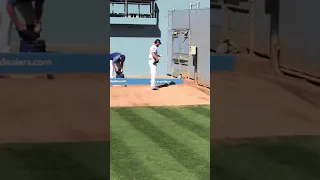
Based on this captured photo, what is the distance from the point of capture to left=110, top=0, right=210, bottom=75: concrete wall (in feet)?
57.1

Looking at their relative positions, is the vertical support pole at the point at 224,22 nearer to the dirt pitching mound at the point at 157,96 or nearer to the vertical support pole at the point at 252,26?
the vertical support pole at the point at 252,26

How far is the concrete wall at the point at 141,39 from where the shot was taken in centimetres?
1739

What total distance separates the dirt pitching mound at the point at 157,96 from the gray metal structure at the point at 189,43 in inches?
30.0

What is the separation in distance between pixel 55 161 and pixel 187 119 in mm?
4836

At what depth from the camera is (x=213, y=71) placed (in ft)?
15.5

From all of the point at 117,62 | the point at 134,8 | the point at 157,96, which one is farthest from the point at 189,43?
the point at 157,96

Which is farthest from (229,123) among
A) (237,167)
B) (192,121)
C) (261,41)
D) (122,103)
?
(122,103)

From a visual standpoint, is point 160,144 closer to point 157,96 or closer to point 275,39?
point 275,39

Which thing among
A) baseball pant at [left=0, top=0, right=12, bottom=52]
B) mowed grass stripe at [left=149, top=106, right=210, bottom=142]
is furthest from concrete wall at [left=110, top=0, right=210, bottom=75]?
baseball pant at [left=0, top=0, right=12, bottom=52]

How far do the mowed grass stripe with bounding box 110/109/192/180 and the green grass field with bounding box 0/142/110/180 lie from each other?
0.71 metres

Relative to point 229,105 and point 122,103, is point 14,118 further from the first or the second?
point 122,103

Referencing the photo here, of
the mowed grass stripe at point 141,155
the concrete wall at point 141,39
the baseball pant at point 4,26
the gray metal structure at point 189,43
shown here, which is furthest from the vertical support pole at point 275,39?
the concrete wall at point 141,39

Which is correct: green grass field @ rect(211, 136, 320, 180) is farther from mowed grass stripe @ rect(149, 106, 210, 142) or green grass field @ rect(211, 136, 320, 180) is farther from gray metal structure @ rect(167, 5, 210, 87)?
gray metal structure @ rect(167, 5, 210, 87)

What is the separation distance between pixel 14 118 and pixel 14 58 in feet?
1.95
